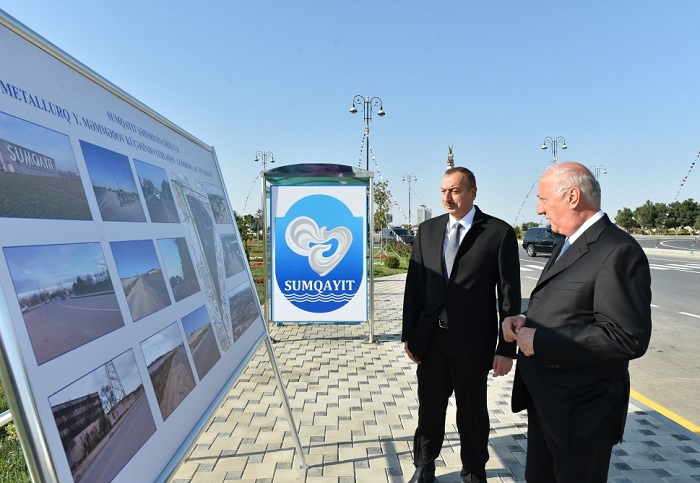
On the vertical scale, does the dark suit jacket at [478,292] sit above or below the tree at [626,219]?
above

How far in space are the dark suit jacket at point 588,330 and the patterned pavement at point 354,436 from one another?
144cm

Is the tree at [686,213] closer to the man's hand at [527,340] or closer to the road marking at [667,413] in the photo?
the road marking at [667,413]

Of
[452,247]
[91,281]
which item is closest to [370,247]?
[452,247]

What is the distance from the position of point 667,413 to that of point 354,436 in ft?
9.88

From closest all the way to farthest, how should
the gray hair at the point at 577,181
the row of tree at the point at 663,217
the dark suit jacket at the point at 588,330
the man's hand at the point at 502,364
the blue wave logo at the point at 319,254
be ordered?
the dark suit jacket at the point at 588,330 < the gray hair at the point at 577,181 < the man's hand at the point at 502,364 < the blue wave logo at the point at 319,254 < the row of tree at the point at 663,217

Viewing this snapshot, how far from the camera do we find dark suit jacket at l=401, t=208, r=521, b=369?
278cm

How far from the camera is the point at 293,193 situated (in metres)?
A: 6.50

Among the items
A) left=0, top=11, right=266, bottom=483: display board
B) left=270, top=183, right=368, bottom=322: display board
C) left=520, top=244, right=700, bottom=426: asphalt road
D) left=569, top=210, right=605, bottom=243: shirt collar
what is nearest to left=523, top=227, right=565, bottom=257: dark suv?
left=520, top=244, right=700, bottom=426: asphalt road

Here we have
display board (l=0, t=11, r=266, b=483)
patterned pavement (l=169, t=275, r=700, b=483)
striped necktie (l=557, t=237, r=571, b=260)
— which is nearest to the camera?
display board (l=0, t=11, r=266, b=483)

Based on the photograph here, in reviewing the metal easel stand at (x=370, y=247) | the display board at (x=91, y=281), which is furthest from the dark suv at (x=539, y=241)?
the display board at (x=91, y=281)

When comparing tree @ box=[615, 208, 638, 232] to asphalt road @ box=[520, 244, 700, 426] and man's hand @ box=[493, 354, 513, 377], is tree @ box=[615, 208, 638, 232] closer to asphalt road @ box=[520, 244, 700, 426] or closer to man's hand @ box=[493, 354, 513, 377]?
asphalt road @ box=[520, 244, 700, 426]

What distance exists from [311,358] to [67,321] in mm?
5196

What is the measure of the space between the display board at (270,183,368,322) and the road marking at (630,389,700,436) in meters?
3.40

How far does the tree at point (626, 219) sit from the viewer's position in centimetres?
7888
